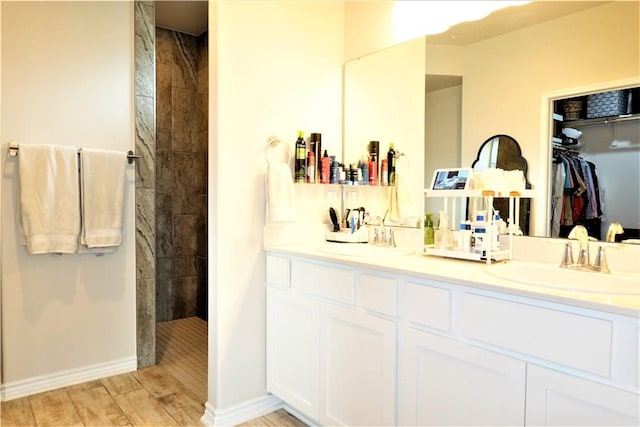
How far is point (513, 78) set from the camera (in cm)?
179

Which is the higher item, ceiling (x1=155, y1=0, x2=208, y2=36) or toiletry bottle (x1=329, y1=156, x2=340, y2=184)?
ceiling (x1=155, y1=0, x2=208, y2=36)

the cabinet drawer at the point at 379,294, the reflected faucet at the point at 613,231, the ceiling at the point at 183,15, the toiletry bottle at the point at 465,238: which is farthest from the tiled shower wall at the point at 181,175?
the reflected faucet at the point at 613,231

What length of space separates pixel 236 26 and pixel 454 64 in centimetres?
108

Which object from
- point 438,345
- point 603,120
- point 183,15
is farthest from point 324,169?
point 183,15

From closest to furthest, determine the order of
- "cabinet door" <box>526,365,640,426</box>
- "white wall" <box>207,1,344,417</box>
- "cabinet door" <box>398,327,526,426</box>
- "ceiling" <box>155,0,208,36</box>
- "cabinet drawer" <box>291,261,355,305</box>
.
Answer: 1. "cabinet door" <box>526,365,640,426</box>
2. "cabinet door" <box>398,327,526,426</box>
3. "cabinet drawer" <box>291,261,355,305</box>
4. "white wall" <box>207,1,344,417</box>
5. "ceiling" <box>155,0,208,36</box>

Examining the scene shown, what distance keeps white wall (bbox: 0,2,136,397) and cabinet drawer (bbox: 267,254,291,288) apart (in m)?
1.12

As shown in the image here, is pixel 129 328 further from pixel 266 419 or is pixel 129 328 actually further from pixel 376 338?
pixel 376 338

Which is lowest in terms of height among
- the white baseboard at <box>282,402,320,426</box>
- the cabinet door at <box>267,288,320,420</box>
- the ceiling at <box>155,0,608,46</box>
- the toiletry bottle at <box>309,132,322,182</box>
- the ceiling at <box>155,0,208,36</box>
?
the white baseboard at <box>282,402,320,426</box>

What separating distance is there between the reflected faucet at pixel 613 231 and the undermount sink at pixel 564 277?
0.45 ft

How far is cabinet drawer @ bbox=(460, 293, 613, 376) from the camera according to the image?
1.08 m

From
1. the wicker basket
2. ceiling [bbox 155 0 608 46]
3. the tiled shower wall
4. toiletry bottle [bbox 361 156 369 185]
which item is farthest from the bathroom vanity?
the tiled shower wall

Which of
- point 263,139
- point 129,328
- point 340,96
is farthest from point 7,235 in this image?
point 340,96

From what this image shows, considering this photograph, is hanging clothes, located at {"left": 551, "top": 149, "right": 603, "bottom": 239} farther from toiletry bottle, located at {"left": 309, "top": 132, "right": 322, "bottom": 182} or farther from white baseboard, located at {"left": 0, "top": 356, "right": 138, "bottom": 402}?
white baseboard, located at {"left": 0, "top": 356, "right": 138, "bottom": 402}

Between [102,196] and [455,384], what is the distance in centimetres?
221
